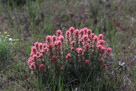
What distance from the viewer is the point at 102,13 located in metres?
5.02

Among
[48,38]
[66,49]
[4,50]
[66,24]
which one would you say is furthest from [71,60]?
[66,24]

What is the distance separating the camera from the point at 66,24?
4852mm

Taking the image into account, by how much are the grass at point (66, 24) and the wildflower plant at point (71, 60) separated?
0.36 m

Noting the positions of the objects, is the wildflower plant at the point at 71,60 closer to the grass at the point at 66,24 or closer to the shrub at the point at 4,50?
the grass at the point at 66,24

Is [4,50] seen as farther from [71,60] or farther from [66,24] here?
[66,24]

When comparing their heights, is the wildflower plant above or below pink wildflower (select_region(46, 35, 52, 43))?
below

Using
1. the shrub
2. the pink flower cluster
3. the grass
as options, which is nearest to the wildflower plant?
the pink flower cluster

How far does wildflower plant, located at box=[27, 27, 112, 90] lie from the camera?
2.97m

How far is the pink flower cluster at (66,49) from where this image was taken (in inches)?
116

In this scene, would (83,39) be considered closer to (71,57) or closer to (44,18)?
(71,57)

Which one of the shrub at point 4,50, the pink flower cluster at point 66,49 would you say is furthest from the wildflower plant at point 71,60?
the shrub at point 4,50

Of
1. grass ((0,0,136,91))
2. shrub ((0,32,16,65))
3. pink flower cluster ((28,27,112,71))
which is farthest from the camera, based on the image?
shrub ((0,32,16,65))

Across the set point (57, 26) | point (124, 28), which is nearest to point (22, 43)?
point (57, 26)

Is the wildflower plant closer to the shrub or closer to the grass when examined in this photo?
the grass
